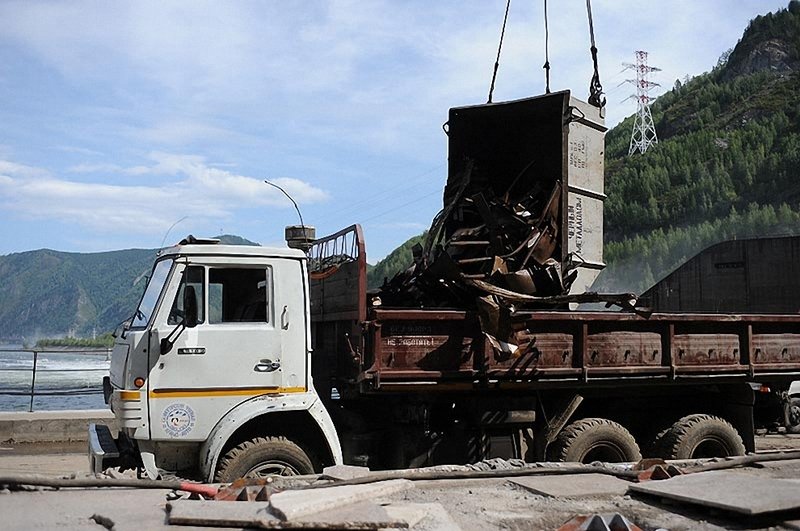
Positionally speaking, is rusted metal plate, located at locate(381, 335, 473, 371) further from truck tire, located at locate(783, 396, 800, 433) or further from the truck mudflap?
truck tire, located at locate(783, 396, 800, 433)

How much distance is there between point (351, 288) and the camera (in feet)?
23.4

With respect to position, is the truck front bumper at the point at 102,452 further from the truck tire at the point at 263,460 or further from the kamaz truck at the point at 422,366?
the truck tire at the point at 263,460

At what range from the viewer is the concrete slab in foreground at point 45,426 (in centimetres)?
1215

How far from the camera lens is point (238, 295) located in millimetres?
6703

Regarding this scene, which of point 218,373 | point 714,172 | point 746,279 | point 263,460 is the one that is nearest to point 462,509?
point 263,460

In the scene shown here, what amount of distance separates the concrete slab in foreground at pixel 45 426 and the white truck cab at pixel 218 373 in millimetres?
6143

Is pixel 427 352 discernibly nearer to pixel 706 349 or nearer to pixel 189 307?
pixel 189 307

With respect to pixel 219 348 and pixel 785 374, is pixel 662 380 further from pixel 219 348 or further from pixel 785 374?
pixel 219 348

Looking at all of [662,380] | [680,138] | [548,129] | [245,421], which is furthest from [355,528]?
[680,138]

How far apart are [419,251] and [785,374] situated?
422 cm

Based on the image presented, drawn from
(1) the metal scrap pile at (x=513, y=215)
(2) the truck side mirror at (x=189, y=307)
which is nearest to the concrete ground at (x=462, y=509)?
(2) the truck side mirror at (x=189, y=307)

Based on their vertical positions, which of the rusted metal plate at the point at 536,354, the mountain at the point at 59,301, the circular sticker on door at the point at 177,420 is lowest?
the circular sticker on door at the point at 177,420

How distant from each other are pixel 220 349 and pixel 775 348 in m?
5.96

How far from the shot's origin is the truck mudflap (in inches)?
251
